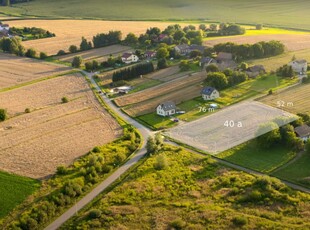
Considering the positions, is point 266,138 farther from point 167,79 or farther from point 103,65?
point 103,65

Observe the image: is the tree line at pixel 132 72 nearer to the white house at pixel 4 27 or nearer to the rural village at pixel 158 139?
the rural village at pixel 158 139

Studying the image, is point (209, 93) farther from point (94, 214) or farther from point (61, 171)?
point (94, 214)

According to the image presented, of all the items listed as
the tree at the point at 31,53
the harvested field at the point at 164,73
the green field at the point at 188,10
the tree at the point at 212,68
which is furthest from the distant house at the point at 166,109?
the green field at the point at 188,10

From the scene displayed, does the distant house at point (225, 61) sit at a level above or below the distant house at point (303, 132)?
above

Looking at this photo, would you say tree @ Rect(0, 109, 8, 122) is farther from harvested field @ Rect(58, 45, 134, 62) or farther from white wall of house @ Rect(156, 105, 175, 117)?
harvested field @ Rect(58, 45, 134, 62)

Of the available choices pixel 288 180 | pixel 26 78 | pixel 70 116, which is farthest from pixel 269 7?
pixel 288 180

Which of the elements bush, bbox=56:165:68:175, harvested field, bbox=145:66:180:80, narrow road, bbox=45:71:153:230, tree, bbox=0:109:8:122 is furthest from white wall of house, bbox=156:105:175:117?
tree, bbox=0:109:8:122
